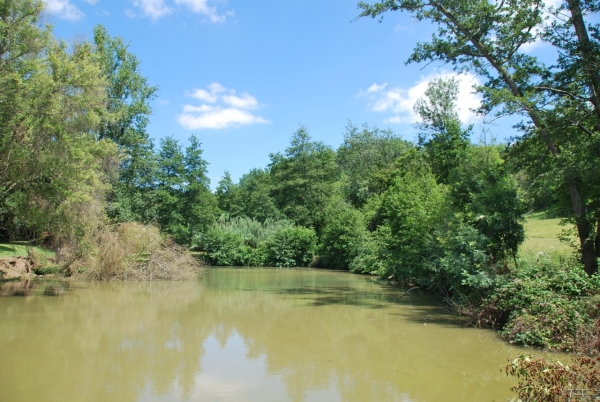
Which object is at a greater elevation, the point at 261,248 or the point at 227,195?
the point at 227,195

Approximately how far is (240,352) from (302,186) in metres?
38.6

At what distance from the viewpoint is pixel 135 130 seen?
32812mm

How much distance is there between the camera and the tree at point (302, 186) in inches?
1826

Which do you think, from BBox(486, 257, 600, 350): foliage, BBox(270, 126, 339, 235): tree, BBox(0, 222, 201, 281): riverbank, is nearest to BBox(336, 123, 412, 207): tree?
BBox(270, 126, 339, 235): tree

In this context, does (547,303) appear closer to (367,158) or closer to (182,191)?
(182,191)

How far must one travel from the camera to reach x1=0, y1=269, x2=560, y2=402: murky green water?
23.1 feet

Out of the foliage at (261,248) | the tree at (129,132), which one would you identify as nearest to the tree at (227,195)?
the foliage at (261,248)

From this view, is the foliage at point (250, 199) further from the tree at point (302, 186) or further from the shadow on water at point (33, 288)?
the shadow on water at point (33, 288)

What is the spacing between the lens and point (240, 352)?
9.55 m

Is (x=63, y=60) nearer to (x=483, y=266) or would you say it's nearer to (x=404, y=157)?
(x=483, y=266)

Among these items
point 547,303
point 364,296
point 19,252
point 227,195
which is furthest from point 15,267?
point 227,195

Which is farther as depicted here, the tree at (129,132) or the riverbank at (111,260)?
the tree at (129,132)

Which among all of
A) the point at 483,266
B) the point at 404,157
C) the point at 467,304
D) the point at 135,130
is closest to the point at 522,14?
the point at 483,266

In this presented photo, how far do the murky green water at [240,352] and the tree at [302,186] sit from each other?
2927cm
